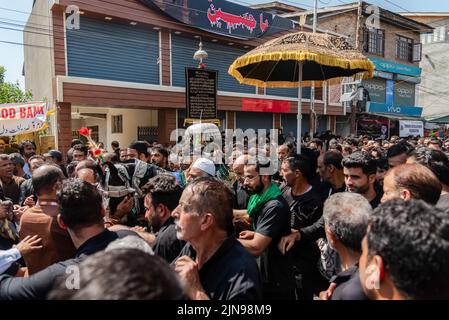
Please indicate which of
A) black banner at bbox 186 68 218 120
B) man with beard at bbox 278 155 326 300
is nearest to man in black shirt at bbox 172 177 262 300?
man with beard at bbox 278 155 326 300

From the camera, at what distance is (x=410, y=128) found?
2489cm

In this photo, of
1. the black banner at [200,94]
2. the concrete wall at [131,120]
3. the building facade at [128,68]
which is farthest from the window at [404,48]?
the black banner at [200,94]

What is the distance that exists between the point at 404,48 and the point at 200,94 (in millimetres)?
22075

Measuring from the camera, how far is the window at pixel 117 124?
642 inches

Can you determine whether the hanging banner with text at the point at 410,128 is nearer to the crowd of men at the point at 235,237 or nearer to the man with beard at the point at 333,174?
the crowd of men at the point at 235,237

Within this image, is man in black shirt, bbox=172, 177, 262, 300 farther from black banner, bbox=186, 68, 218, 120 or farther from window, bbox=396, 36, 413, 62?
window, bbox=396, 36, 413, 62

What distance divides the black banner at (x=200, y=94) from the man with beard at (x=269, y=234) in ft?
27.0

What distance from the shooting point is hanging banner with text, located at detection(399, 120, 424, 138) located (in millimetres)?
24438

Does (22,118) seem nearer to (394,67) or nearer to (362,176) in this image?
(362,176)

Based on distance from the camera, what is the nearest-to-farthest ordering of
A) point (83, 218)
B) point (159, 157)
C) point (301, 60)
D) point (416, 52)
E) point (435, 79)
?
point (83, 218) < point (301, 60) < point (159, 157) < point (416, 52) < point (435, 79)

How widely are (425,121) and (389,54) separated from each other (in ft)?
19.1

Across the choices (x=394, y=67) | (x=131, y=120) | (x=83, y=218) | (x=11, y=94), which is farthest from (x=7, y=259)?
(x=394, y=67)

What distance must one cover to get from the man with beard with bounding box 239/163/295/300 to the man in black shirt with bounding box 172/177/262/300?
2.27 ft

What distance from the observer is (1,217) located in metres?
2.88
